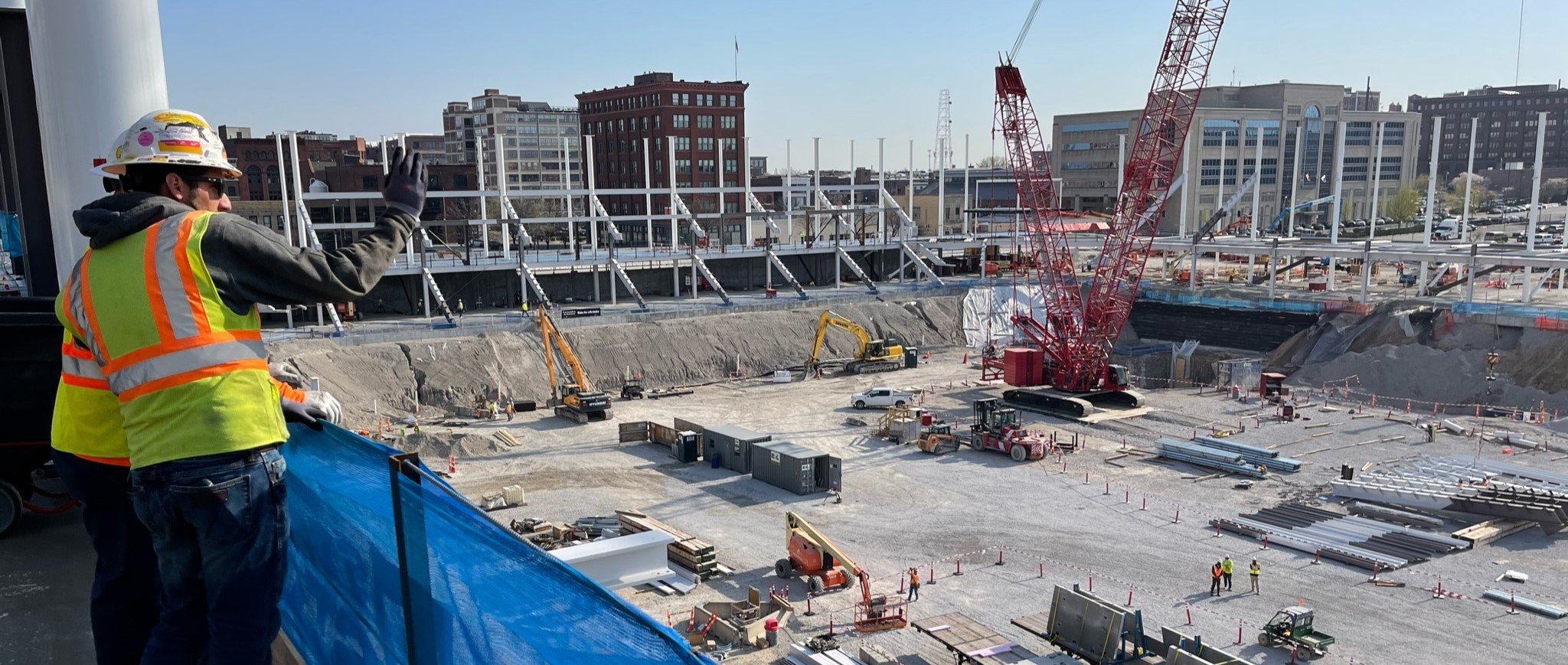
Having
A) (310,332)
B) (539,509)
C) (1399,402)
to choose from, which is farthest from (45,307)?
(1399,402)

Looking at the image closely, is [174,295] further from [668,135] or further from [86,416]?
[668,135]

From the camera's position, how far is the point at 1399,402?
3791 centimetres

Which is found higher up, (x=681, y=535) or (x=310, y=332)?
(x=310, y=332)

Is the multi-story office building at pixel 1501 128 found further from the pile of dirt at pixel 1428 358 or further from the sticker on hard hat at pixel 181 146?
the sticker on hard hat at pixel 181 146

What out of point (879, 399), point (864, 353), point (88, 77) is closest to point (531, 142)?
point (864, 353)

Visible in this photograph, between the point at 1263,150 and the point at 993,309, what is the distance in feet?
147

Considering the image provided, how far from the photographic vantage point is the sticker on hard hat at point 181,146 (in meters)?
3.32

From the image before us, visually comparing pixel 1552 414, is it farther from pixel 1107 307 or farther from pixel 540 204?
pixel 540 204

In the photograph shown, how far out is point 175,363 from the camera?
298cm

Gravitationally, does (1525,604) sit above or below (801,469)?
below

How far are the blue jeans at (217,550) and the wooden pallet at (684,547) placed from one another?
16.9 m

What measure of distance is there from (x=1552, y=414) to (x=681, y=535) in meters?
31.6

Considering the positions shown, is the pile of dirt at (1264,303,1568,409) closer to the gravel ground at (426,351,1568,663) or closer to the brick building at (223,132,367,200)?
the gravel ground at (426,351,1568,663)

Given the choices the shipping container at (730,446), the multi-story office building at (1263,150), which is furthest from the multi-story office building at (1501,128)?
the shipping container at (730,446)
